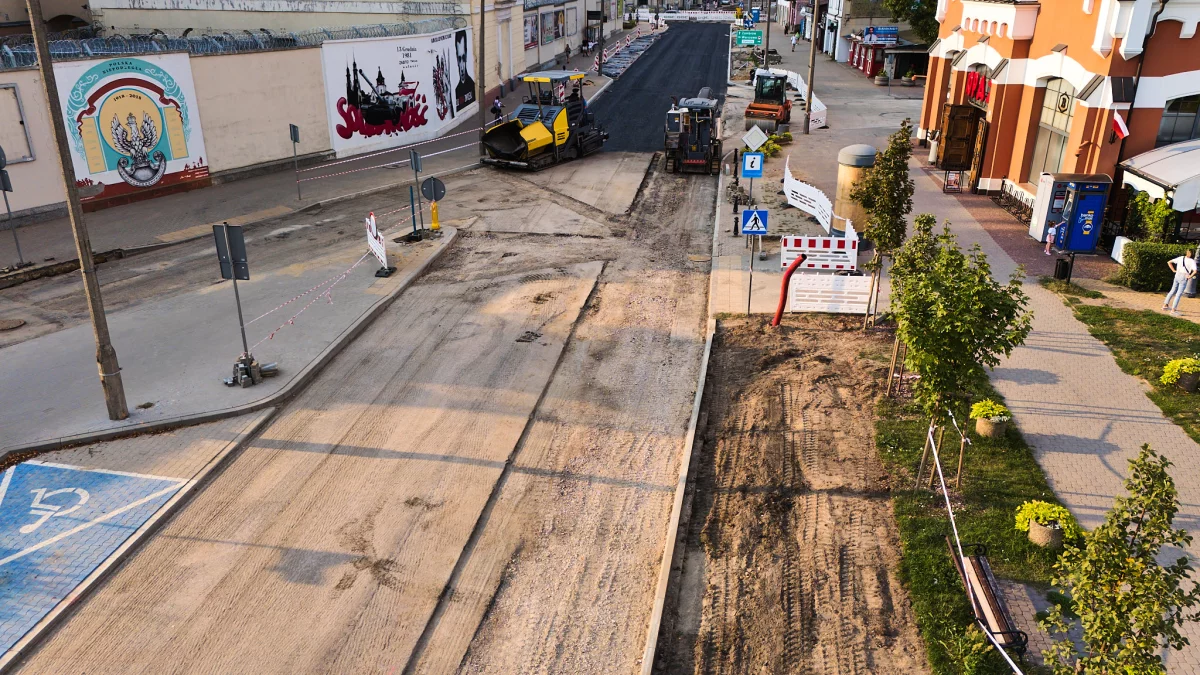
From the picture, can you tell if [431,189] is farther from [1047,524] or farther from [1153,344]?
[1153,344]

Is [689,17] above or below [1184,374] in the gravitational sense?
above

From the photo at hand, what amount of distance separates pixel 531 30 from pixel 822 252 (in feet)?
128

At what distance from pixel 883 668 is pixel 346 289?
46.8 ft

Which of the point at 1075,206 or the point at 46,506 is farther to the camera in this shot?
the point at 1075,206

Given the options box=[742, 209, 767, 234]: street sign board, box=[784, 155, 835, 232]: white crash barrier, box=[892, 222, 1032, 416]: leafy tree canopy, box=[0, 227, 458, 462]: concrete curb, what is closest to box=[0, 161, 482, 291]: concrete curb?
box=[0, 227, 458, 462]: concrete curb

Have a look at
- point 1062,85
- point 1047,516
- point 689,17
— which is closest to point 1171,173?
point 1062,85

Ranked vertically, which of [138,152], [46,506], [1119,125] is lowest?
[46,506]

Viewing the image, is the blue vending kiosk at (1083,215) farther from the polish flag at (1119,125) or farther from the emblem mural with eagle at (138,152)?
the emblem mural with eagle at (138,152)

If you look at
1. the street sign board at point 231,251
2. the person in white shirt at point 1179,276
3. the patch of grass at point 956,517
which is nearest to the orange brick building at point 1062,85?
the person in white shirt at point 1179,276

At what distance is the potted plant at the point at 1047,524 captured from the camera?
34.3 ft

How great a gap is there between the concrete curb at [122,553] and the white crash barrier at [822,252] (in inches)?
447

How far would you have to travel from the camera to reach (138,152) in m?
25.7

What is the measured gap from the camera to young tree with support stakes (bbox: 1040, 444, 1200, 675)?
635cm

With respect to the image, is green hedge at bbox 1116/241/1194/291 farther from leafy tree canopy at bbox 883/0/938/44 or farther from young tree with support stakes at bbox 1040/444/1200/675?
leafy tree canopy at bbox 883/0/938/44
